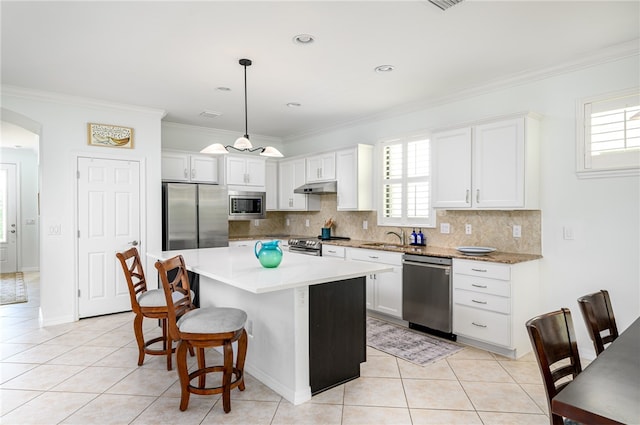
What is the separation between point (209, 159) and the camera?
228 inches

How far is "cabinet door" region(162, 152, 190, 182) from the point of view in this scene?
17.5 feet

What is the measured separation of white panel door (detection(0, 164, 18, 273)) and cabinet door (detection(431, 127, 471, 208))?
28.5ft

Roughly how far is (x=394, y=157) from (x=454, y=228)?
3.97ft

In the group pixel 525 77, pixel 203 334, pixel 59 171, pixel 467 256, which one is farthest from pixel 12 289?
pixel 525 77

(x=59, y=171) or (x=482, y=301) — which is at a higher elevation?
(x=59, y=171)

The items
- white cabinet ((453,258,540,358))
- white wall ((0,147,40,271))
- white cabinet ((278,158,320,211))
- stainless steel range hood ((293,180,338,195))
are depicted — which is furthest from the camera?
white wall ((0,147,40,271))

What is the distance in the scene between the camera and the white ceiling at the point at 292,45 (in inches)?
98.3

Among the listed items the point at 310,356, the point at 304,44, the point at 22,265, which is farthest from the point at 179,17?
the point at 22,265

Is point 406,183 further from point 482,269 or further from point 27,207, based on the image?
point 27,207

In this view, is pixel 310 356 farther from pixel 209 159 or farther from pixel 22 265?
A: pixel 22 265

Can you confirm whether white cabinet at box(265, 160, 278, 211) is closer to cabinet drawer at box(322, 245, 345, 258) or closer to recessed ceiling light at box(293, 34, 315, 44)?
cabinet drawer at box(322, 245, 345, 258)

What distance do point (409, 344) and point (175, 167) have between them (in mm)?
3975

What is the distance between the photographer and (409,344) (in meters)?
3.66

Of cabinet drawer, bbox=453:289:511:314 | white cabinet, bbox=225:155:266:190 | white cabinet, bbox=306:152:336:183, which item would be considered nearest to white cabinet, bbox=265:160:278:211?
A: white cabinet, bbox=225:155:266:190
